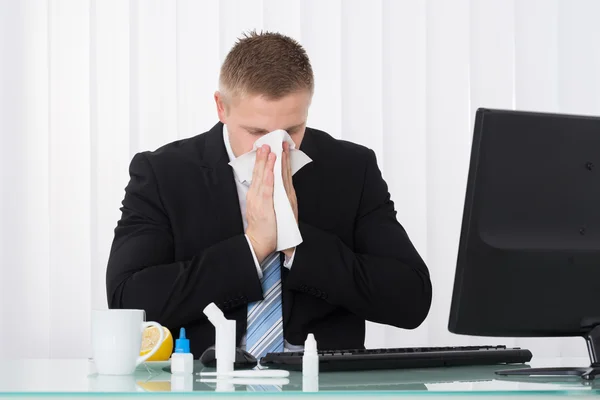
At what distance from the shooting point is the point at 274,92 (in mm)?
1962

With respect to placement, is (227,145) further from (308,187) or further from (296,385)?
(296,385)

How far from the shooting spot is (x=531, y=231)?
127cm

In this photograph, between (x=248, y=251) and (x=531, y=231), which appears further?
(x=248, y=251)

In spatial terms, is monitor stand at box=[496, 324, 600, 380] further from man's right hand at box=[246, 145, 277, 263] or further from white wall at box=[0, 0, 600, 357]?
white wall at box=[0, 0, 600, 357]

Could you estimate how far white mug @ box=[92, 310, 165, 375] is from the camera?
128 centimetres

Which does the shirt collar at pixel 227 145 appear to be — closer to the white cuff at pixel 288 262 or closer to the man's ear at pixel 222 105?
the man's ear at pixel 222 105

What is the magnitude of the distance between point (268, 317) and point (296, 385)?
881 millimetres

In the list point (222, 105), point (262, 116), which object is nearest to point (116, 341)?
point (262, 116)

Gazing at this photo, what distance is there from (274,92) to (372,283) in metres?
0.48

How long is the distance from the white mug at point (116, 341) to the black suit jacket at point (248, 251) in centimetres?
56

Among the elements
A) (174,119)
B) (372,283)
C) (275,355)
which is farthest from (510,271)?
(174,119)

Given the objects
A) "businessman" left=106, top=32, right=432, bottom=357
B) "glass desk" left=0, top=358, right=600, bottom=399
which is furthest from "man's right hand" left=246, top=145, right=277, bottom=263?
"glass desk" left=0, top=358, right=600, bottom=399

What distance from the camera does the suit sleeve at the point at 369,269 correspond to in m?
1.91

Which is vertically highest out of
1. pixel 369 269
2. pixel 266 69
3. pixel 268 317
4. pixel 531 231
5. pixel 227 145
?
pixel 266 69
